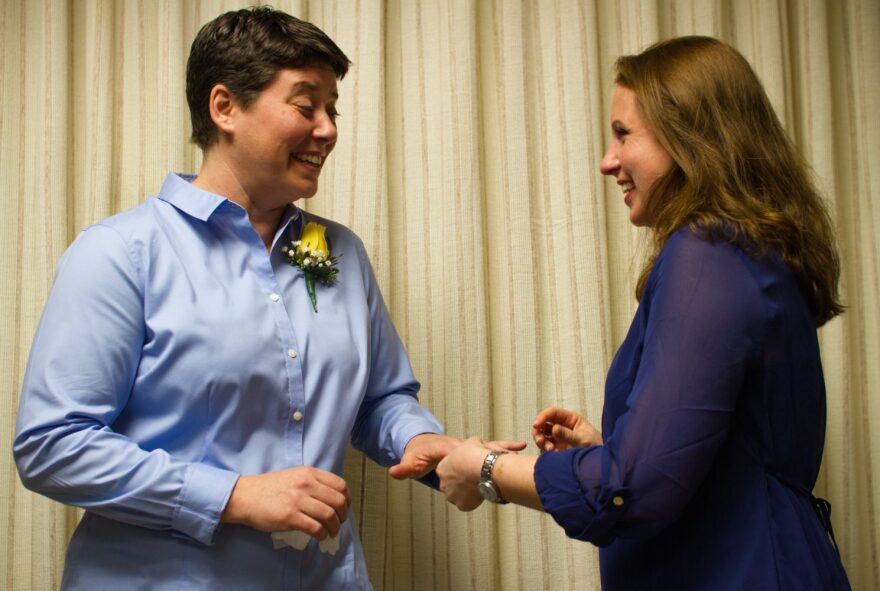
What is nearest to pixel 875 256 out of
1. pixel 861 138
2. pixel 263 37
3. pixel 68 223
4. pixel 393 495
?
pixel 861 138

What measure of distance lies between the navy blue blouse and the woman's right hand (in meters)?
0.39

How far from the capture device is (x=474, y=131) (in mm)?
2107

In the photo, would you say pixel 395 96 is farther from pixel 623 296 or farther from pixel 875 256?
pixel 875 256

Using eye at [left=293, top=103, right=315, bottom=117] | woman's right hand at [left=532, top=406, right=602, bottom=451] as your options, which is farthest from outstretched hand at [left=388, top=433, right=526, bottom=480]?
eye at [left=293, top=103, right=315, bottom=117]

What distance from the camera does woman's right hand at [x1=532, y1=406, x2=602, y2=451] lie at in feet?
5.63

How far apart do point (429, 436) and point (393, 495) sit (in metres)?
0.45

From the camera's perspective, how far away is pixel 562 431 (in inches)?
68.1

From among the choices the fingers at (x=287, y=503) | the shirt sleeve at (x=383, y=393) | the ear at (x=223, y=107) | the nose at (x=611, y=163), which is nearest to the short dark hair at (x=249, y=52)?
the ear at (x=223, y=107)

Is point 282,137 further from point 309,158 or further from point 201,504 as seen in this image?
point 201,504

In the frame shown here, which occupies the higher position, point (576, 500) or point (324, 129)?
point (324, 129)

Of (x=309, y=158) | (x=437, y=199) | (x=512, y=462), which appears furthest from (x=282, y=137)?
(x=512, y=462)

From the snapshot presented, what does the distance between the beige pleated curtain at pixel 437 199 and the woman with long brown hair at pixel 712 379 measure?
2.18 feet

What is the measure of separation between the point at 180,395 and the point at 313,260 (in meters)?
0.39

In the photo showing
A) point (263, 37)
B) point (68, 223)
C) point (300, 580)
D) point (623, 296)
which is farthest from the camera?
point (623, 296)
